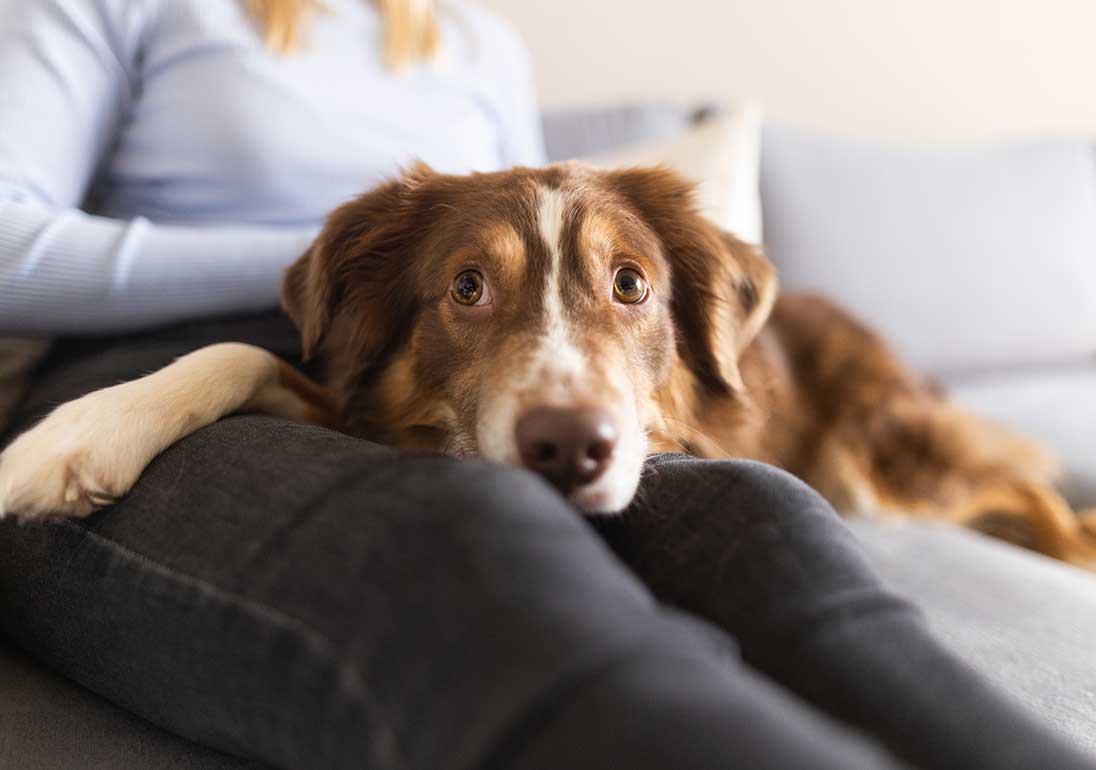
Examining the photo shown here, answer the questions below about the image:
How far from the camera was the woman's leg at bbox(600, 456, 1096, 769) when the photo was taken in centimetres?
92

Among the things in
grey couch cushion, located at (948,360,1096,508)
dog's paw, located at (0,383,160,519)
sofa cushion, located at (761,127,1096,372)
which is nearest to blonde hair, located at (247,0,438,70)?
dog's paw, located at (0,383,160,519)

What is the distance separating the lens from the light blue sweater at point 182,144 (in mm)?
1830

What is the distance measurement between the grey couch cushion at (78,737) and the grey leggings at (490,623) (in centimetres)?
6

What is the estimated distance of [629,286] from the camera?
5.74ft

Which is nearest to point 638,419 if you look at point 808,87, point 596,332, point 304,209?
point 596,332

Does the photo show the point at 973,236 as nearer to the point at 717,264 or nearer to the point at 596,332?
the point at 717,264

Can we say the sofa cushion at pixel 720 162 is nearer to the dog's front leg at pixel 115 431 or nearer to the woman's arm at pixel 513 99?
the woman's arm at pixel 513 99

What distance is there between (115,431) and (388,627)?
2.34 ft

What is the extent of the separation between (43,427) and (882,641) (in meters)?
1.30

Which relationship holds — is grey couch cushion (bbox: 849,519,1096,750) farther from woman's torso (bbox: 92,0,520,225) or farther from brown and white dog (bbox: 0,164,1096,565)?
woman's torso (bbox: 92,0,520,225)

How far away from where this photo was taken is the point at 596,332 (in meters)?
1.58

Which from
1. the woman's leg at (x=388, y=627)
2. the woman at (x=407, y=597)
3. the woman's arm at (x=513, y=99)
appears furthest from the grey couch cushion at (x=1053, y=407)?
the woman's leg at (x=388, y=627)

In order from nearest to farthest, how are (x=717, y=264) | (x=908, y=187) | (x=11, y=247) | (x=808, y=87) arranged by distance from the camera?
1. (x=11, y=247)
2. (x=717, y=264)
3. (x=908, y=187)
4. (x=808, y=87)

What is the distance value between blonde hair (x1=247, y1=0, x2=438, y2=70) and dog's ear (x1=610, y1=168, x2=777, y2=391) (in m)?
0.93
